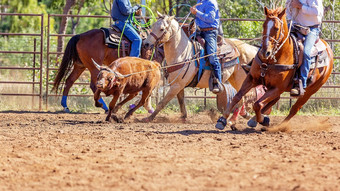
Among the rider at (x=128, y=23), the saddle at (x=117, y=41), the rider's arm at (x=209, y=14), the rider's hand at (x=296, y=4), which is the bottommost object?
the saddle at (x=117, y=41)

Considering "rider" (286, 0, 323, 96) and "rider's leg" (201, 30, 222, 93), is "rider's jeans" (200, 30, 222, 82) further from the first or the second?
"rider" (286, 0, 323, 96)

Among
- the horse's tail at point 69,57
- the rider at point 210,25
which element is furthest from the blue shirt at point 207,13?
the horse's tail at point 69,57

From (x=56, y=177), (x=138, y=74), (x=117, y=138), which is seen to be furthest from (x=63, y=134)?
(x=56, y=177)

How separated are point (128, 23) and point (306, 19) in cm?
382

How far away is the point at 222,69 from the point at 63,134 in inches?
138

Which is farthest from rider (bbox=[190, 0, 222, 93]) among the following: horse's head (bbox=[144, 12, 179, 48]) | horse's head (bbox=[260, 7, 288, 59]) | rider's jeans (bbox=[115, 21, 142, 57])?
horse's head (bbox=[260, 7, 288, 59])

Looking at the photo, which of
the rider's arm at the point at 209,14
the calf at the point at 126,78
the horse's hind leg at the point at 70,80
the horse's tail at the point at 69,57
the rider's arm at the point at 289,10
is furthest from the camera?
the horse's hind leg at the point at 70,80

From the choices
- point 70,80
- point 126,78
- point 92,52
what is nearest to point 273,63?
point 126,78

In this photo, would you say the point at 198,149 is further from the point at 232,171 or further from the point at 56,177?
the point at 56,177

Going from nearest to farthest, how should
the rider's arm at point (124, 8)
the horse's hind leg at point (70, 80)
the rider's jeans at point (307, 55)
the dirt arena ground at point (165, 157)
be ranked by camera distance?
the dirt arena ground at point (165, 157) → the rider's jeans at point (307, 55) → the rider's arm at point (124, 8) → the horse's hind leg at point (70, 80)

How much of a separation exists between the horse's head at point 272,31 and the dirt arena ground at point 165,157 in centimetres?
129

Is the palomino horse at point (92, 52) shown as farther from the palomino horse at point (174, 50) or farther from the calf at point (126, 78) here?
the calf at point (126, 78)

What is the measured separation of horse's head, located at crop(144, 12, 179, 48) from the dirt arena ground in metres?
1.46

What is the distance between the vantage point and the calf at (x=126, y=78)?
8.98m
